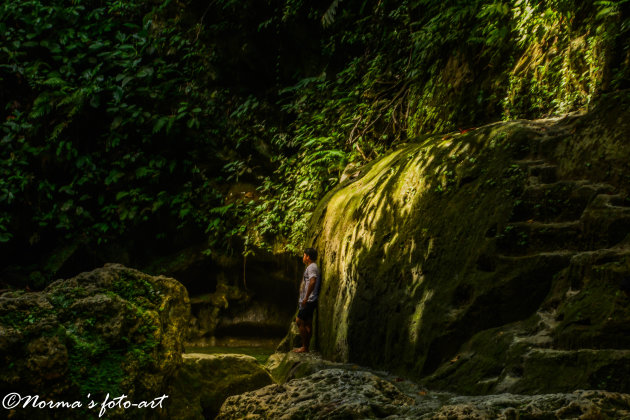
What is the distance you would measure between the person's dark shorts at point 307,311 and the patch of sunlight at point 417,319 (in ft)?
8.75

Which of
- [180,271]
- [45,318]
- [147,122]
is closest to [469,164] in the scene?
[45,318]

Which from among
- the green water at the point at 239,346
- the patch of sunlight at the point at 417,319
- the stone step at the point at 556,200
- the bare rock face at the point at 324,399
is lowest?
the green water at the point at 239,346

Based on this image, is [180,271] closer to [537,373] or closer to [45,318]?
[45,318]

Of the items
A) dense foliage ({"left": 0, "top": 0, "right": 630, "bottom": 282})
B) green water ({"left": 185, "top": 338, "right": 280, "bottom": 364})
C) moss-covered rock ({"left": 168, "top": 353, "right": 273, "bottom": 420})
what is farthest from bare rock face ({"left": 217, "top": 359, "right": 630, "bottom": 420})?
green water ({"left": 185, "top": 338, "right": 280, "bottom": 364})

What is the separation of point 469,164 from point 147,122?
8.70 metres

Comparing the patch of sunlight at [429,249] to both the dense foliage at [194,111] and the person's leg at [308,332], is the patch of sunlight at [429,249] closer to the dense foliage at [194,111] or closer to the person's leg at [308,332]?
the person's leg at [308,332]

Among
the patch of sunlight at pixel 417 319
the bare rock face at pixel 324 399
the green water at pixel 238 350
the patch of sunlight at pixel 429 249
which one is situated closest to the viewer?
the bare rock face at pixel 324 399

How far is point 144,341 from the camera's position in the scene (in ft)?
11.5

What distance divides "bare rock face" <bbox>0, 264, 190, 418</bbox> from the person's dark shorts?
3008 mm

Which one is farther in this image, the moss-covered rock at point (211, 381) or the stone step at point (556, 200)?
the moss-covered rock at point (211, 381)

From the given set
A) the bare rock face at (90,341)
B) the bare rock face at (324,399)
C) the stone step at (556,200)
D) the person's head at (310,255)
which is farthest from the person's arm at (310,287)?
the stone step at (556,200)

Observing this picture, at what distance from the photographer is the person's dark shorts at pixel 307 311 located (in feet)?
22.5

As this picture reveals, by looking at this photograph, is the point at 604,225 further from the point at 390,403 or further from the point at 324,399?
the point at 324,399

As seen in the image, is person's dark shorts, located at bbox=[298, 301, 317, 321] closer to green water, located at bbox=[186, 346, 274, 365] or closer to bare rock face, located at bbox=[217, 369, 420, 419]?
green water, located at bbox=[186, 346, 274, 365]
